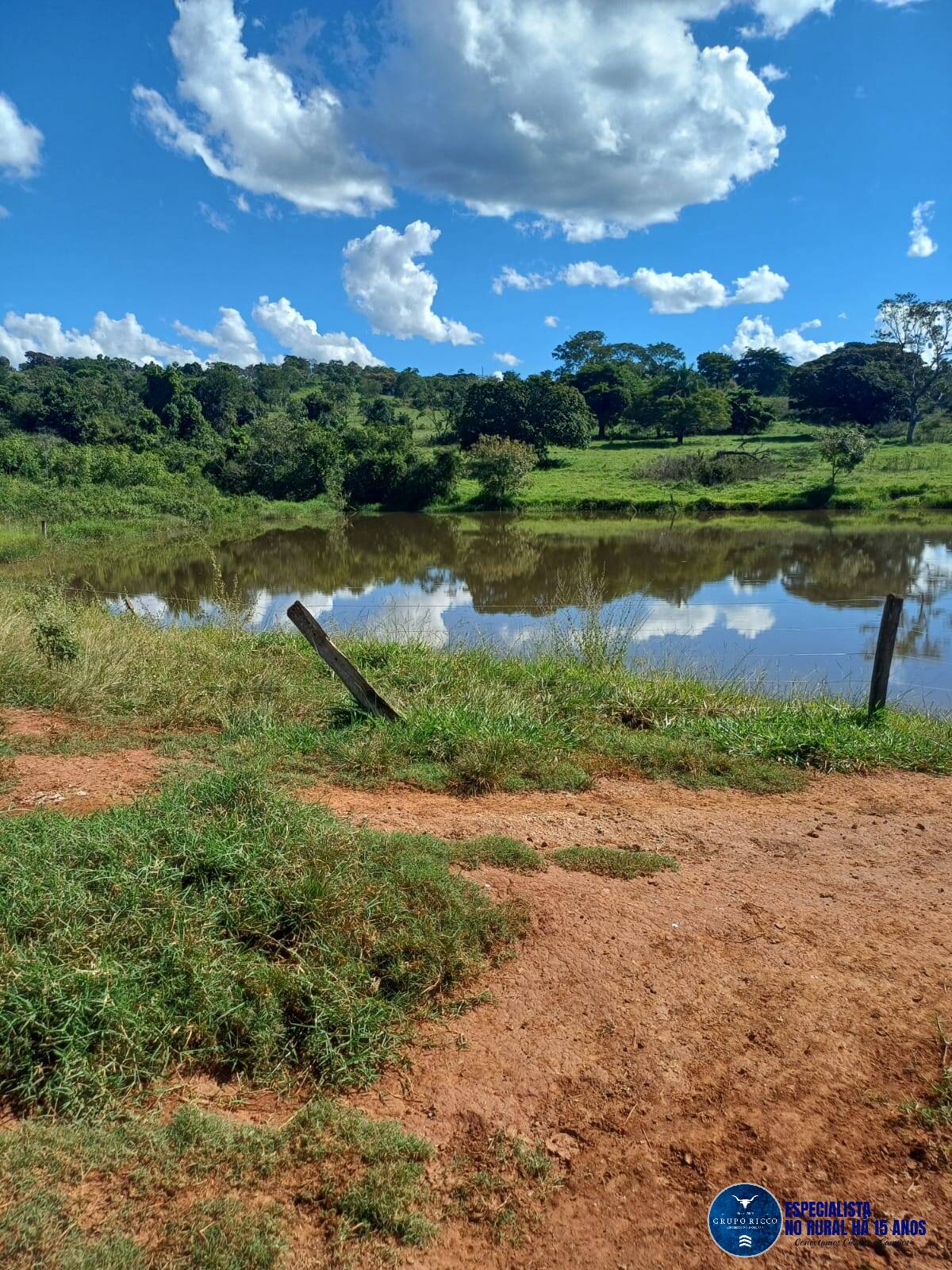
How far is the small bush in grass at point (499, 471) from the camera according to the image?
136 feet

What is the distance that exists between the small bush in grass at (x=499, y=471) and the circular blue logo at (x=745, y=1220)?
40171 millimetres

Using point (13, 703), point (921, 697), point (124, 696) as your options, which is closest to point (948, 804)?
point (921, 697)

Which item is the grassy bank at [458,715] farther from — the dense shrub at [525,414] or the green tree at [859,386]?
the green tree at [859,386]

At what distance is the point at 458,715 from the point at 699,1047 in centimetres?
374

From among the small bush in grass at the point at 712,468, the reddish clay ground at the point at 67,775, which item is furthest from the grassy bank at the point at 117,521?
the small bush in grass at the point at 712,468

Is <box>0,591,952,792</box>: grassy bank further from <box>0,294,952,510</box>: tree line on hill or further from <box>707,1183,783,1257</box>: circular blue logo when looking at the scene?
<box>0,294,952,510</box>: tree line on hill

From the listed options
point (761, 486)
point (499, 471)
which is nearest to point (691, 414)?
point (761, 486)

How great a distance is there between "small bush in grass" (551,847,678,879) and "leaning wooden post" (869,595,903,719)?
4026mm

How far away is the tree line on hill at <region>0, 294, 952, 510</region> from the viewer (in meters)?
42.4

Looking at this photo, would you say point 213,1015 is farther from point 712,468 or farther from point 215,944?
point 712,468

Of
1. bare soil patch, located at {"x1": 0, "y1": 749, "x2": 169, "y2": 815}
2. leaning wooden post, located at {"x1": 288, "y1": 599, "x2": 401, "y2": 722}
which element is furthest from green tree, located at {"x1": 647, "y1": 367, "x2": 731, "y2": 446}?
bare soil patch, located at {"x1": 0, "y1": 749, "x2": 169, "y2": 815}

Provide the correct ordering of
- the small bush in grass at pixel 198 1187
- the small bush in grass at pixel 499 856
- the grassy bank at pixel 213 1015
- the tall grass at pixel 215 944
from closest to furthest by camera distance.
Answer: the small bush in grass at pixel 198 1187 → the grassy bank at pixel 213 1015 → the tall grass at pixel 215 944 → the small bush in grass at pixel 499 856

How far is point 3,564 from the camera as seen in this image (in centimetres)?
2267

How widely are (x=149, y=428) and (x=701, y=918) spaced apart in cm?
5289
